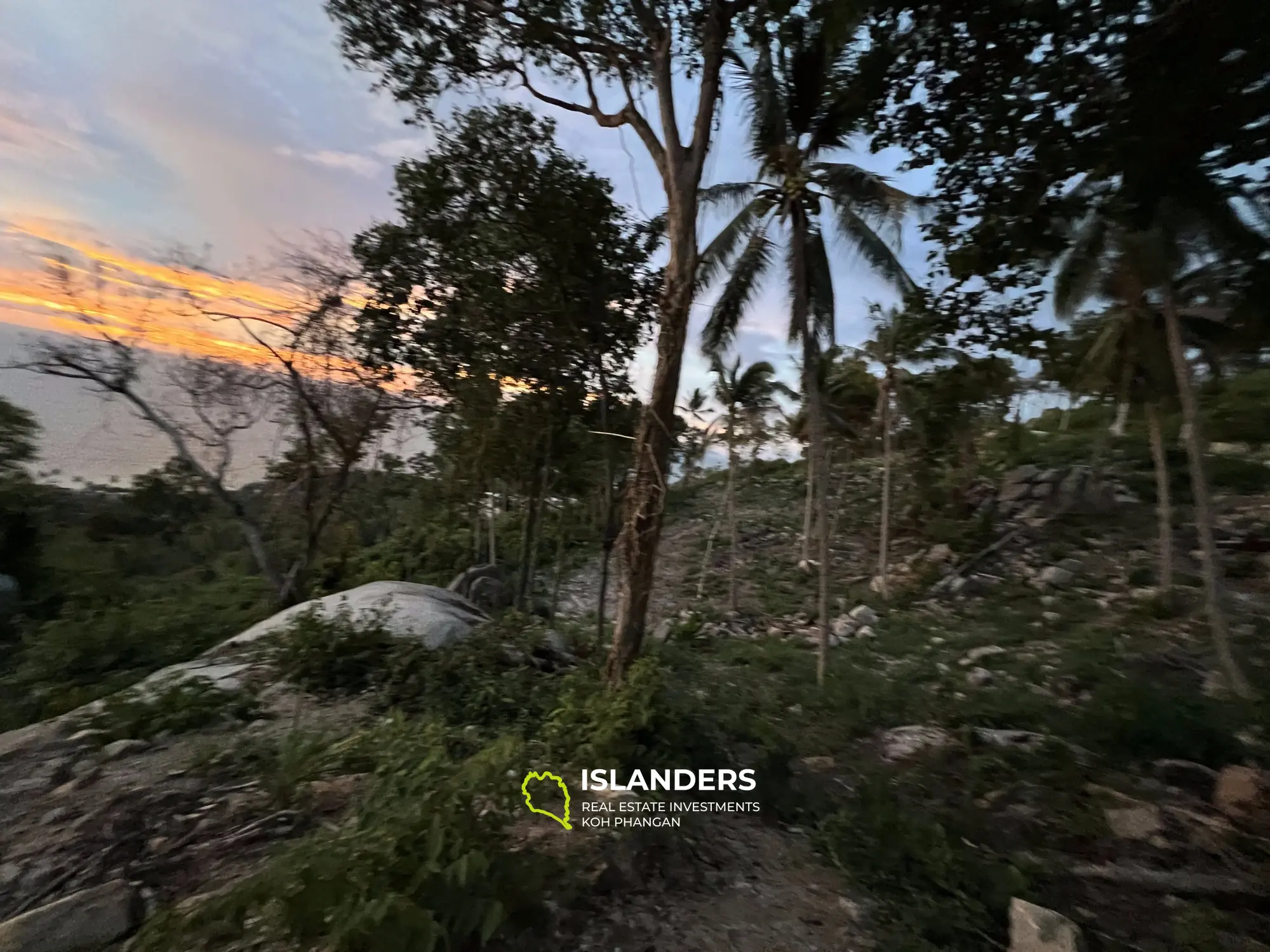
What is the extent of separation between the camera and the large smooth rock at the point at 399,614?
592 centimetres

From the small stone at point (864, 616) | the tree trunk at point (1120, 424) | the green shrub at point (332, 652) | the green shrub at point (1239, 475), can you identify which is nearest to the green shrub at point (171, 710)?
the green shrub at point (332, 652)

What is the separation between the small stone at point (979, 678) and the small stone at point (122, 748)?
24.8 feet

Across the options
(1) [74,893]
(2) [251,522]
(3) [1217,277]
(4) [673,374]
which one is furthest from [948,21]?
(2) [251,522]

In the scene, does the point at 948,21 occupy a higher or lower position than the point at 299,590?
higher

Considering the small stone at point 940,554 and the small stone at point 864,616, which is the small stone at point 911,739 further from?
the small stone at point 940,554

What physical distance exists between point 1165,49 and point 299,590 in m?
10.1

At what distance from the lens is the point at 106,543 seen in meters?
11.6

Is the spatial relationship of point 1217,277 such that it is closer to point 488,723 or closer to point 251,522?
point 488,723

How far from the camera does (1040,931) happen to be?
255 cm

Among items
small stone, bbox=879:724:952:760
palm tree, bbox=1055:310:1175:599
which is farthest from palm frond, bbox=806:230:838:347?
small stone, bbox=879:724:952:760

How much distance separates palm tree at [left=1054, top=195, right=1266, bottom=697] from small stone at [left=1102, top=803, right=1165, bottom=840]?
3.85m

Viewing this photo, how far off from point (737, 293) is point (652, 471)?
5.41 metres

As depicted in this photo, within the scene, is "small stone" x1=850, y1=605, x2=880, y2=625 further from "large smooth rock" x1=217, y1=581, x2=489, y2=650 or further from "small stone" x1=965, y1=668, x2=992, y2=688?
"large smooth rock" x1=217, y1=581, x2=489, y2=650

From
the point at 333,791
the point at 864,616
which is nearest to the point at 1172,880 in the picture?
the point at 333,791
